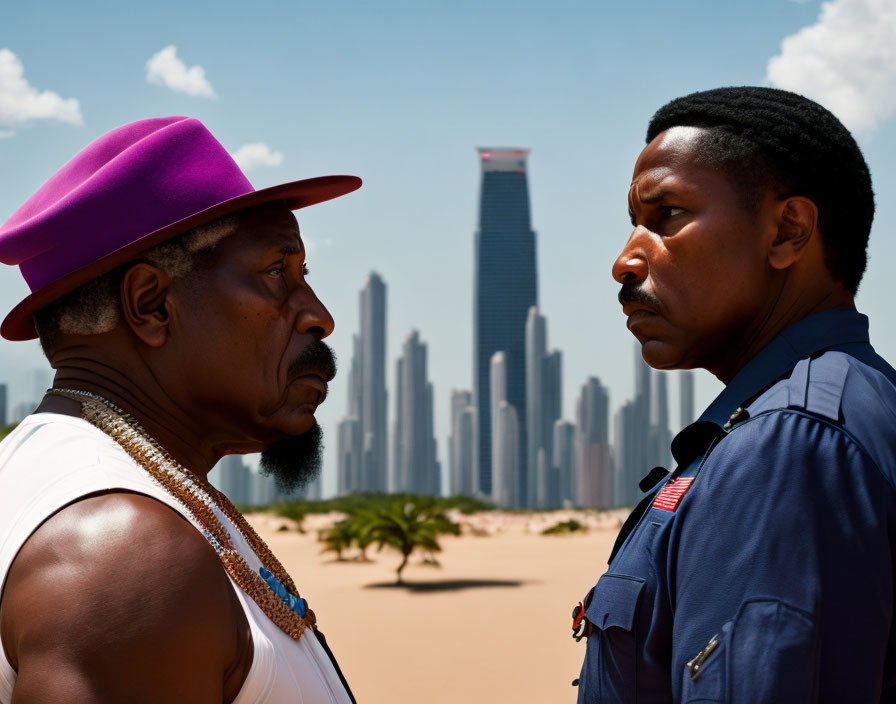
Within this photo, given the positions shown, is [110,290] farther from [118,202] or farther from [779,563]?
[779,563]

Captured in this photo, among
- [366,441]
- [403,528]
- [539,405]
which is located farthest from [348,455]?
[403,528]

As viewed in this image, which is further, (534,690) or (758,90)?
(534,690)

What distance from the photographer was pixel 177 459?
1.96 m

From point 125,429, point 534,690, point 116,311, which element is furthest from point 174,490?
point 534,690

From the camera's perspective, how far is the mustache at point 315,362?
81.2 inches

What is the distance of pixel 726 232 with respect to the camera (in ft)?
6.48

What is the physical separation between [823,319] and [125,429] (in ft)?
4.69

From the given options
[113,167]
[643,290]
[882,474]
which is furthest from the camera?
[643,290]

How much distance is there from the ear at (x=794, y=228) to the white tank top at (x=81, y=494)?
1.26 meters

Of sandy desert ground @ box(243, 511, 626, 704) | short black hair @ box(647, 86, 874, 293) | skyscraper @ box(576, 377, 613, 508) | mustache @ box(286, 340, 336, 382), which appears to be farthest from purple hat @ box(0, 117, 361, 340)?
skyscraper @ box(576, 377, 613, 508)

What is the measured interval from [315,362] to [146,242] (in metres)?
0.47

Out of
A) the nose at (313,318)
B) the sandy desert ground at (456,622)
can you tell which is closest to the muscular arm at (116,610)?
the nose at (313,318)

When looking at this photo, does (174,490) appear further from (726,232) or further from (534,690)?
(534,690)

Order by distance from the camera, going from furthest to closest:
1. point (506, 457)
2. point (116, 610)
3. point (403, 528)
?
point (506, 457)
point (403, 528)
point (116, 610)
